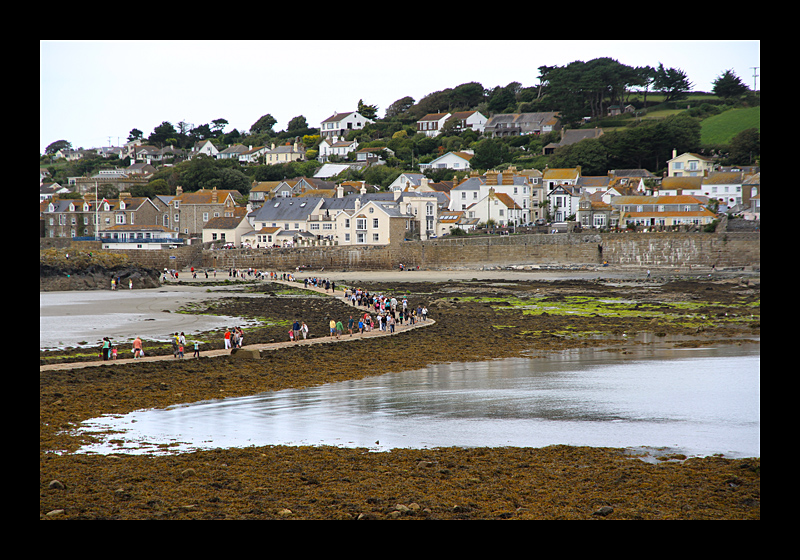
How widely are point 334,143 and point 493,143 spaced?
24.2 metres

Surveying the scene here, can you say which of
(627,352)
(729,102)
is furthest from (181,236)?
(729,102)

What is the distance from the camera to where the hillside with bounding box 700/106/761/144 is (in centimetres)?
6712

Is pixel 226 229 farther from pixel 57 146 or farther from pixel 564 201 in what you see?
pixel 57 146

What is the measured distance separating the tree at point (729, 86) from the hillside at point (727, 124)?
7442 millimetres

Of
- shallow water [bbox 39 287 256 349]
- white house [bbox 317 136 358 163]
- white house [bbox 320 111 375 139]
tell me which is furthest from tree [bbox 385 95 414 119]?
shallow water [bbox 39 287 256 349]

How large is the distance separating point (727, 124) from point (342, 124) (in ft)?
155

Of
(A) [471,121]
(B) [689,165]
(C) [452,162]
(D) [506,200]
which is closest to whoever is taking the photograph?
(D) [506,200]

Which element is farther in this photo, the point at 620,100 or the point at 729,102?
the point at 620,100

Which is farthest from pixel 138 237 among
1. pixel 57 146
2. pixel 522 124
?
pixel 57 146

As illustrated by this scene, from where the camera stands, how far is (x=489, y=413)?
11352 mm

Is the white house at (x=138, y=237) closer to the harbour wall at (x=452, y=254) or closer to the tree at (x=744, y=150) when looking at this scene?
the harbour wall at (x=452, y=254)

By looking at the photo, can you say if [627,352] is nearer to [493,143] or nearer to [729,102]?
[493,143]
